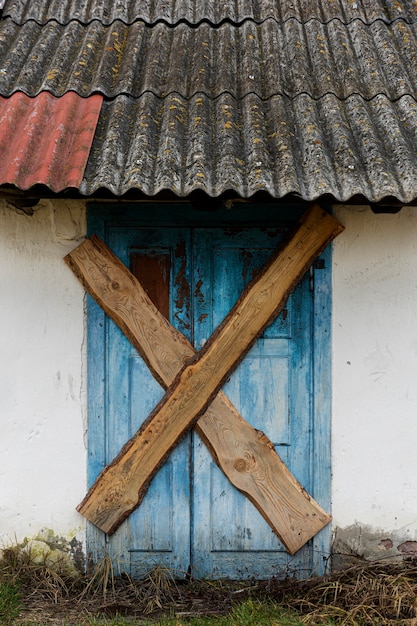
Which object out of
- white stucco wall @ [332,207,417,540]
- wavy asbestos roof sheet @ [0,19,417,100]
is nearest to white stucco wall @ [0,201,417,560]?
white stucco wall @ [332,207,417,540]

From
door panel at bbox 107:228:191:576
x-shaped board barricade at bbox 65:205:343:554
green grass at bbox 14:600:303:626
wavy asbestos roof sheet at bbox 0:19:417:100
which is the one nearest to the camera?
green grass at bbox 14:600:303:626

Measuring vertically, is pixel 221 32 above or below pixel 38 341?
above

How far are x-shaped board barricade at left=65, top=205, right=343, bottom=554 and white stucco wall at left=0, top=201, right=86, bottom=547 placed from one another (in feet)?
0.49

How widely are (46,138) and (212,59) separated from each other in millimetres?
1279

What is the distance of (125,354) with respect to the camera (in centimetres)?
408

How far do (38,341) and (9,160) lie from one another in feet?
3.97

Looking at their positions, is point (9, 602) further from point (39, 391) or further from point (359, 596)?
point (359, 596)

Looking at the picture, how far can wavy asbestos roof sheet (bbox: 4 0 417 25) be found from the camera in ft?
14.5

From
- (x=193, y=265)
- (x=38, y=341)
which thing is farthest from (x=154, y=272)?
(x=38, y=341)

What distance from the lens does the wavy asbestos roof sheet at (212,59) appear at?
3861 millimetres

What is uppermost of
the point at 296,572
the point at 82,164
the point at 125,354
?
the point at 82,164

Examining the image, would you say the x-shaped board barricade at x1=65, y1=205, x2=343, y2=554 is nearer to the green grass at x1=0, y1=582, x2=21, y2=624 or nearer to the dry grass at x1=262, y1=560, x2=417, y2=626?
the dry grass at x1=262, y1=560, x2=417, y2=626

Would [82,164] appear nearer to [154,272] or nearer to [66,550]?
[154,272]

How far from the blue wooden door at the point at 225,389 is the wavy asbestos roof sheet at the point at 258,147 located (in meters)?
0.68
